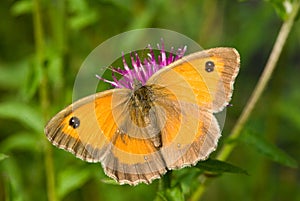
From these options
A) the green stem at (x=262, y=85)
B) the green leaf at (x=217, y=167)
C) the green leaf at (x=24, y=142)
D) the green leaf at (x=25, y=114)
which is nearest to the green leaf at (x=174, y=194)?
the green leaf at (x=217, y=167)

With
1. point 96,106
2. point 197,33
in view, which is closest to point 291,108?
point 197,33

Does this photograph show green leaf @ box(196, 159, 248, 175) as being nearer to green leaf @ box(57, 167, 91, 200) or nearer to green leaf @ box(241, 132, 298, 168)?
green leaf @ box(241, 132, 298, 168)

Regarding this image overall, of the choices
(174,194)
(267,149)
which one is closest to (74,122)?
(174,194)

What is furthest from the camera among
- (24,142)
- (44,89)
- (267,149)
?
(24,142)

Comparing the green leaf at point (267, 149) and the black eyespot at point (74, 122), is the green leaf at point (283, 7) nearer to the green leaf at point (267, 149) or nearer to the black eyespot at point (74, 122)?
the green leaf at point (267, 149)

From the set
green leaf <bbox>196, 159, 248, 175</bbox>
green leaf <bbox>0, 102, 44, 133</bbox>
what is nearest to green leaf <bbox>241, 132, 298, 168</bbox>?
green leaf <bbox>196, 159, 248, 175</bbox>

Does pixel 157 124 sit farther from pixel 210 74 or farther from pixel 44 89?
pixel 44 89
